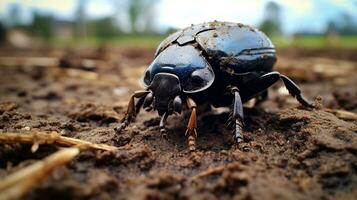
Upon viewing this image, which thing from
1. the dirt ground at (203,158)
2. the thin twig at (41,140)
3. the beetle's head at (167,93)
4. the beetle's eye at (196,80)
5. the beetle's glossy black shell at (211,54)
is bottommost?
the dirt ground at (203,158)

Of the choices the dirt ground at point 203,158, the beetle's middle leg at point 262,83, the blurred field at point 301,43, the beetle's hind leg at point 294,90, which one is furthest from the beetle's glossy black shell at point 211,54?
the blurred field at point 301,43

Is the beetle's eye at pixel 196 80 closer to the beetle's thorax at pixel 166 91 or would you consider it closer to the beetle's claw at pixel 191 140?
the beetle's thorax at pixel 166 91

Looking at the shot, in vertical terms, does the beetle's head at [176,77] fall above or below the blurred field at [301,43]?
above

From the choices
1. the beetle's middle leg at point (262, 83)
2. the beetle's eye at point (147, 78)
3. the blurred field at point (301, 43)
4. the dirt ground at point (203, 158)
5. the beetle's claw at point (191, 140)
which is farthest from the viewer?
the blurred field at point (301, 43)

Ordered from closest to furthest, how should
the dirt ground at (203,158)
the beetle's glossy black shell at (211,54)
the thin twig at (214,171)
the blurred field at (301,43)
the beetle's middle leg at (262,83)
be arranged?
the dirt ground at (203,158) < the thin twig at (214,171) < the beetle's glossy black shell at (211,54) < the beetle's middle leg at (262,83) < the blurred field at (301,43)

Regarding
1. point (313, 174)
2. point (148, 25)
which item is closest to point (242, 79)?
point (313, 174)

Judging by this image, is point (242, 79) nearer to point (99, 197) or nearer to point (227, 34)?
point (227, 34)

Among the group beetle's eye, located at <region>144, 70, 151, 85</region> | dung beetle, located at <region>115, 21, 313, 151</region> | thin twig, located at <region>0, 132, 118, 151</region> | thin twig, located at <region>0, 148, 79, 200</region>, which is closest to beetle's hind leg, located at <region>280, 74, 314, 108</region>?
dung beetle, located at <region>115, 21, 313, 151</region>

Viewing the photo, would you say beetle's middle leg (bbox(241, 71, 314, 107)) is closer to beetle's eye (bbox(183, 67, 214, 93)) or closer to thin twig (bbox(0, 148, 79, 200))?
beetle's eye (bbox(183, 67, 214, 93))

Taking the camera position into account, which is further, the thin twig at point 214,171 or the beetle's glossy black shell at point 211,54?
the beetle's glossy black shell at point 211,54
